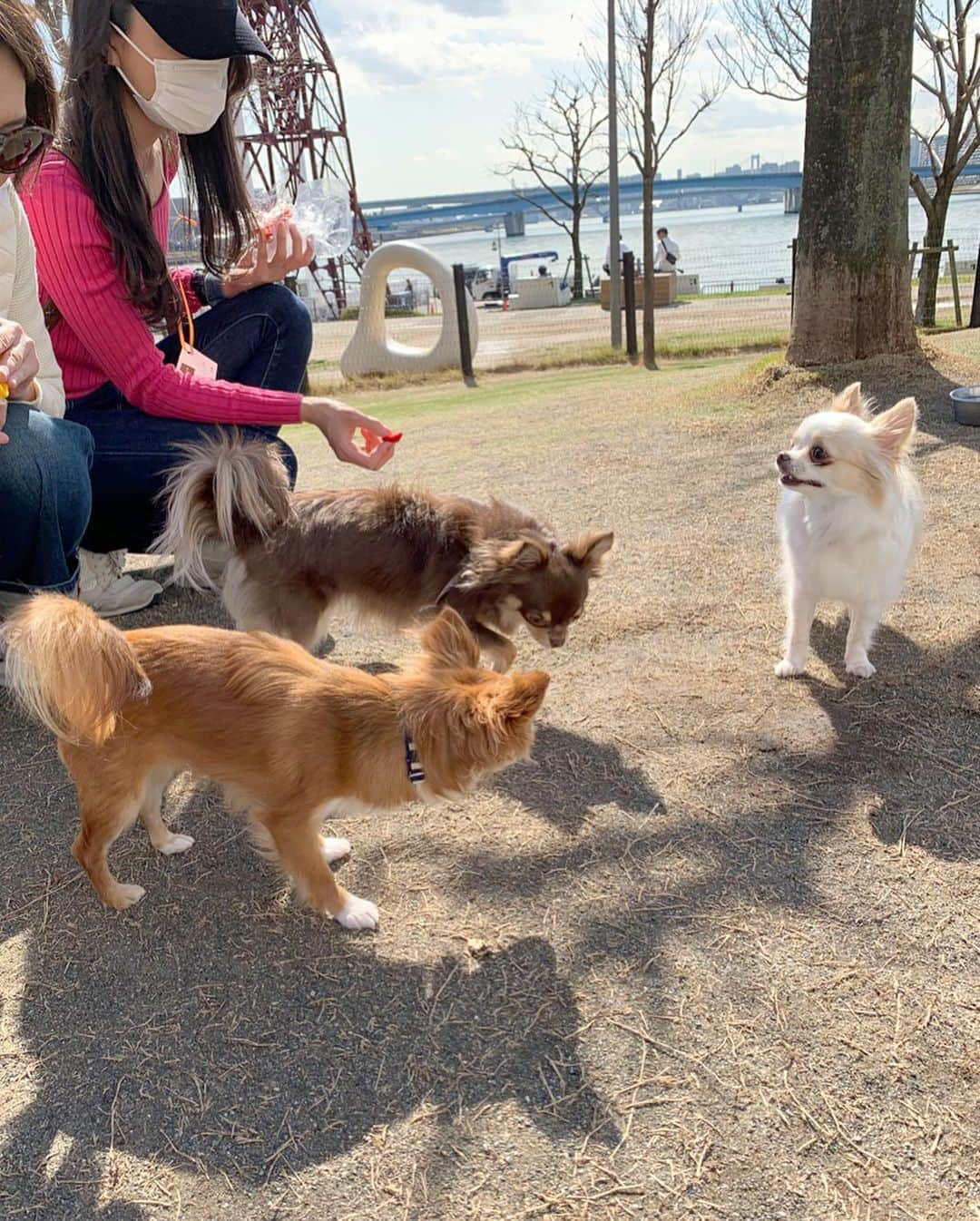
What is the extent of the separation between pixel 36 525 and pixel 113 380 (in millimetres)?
A: 773

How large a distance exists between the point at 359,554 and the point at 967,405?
3.94m

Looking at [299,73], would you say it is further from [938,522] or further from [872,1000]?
[872,1000]

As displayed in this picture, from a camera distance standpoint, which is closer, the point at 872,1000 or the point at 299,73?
the point at 872,1000

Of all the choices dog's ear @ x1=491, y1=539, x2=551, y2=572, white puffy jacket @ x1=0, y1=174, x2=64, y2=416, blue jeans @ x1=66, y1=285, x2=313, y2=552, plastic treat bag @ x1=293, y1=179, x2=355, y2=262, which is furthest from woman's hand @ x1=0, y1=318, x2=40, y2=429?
plastic treat bag @ x1=293, y1=179, x2=355, y2=262

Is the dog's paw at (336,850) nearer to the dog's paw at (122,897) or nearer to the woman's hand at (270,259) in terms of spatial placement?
the dog's paw at (122,897)

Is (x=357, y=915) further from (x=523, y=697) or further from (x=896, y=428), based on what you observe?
(x=896, y=428)

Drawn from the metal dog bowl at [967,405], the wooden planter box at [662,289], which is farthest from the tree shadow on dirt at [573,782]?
the wooden planter box at [662,289]

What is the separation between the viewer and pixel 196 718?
2000 mm

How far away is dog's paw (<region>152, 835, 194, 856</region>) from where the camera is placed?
2.33 m

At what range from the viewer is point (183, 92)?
2859 millimetres

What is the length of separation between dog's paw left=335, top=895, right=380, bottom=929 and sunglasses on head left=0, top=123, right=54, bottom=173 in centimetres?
187

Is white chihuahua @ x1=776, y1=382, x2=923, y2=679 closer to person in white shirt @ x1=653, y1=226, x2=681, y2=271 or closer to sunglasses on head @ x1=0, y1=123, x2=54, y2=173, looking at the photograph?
sunglasses on head @ x1=0, y1=123, x2=54, y2=173

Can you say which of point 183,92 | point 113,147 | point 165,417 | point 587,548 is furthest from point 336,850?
point 183,92

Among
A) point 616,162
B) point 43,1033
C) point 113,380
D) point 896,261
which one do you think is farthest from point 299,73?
point 43,1033
